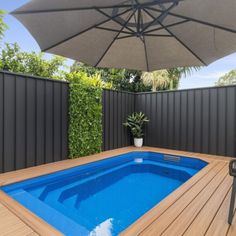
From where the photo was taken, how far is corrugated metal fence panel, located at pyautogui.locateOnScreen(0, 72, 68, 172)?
11.2 feet

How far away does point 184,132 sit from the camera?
5641mm

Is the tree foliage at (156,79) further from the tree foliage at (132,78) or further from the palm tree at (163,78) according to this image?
the tree foliage at (132,78)

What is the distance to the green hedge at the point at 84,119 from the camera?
14.7 ft

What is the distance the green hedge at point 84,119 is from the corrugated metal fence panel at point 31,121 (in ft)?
0.54

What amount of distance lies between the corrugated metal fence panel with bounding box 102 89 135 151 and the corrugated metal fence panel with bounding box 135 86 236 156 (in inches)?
22.1

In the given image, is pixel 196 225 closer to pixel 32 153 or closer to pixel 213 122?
pixel 32 153

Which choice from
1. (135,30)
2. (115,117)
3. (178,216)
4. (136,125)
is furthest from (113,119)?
(178,216)

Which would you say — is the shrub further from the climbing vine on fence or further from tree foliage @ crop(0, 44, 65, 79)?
tree foliage @ crop(0, 44, 65, 79)

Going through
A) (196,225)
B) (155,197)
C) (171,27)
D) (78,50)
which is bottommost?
(155,197)

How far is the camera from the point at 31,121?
3779 mm

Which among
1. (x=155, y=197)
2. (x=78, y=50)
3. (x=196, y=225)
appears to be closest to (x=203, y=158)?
(x=155, y=197)

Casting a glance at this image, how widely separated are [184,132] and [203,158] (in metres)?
1.13

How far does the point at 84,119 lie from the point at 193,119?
3.09 metres

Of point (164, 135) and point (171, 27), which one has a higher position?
point (171, 27)
